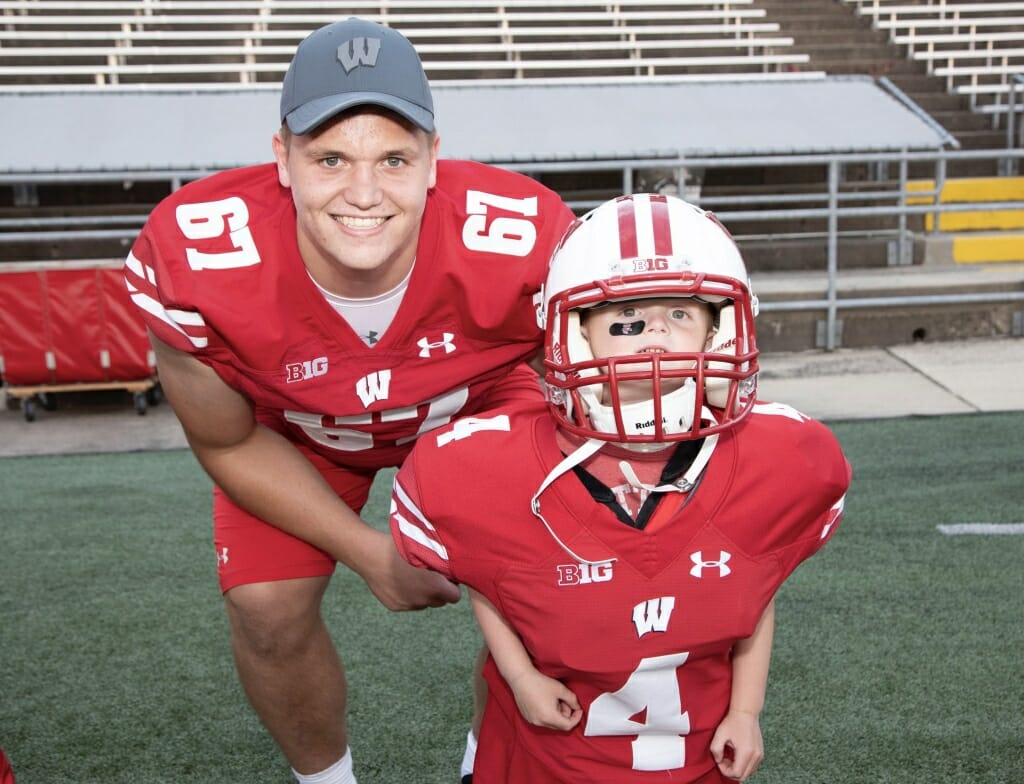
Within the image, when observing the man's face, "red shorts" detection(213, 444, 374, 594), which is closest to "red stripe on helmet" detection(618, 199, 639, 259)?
the man's face

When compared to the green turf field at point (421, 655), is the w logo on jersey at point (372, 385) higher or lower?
higher

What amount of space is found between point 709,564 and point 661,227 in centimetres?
50

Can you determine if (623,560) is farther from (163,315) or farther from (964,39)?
(964,39)

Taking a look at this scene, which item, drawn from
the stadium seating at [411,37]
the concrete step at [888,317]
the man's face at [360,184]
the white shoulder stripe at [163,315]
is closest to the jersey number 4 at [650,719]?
the man's face at [360,184]

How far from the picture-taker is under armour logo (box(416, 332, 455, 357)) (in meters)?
2.26

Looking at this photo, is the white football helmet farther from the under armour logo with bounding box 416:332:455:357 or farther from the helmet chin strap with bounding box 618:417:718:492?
the under armour logo with bounding box 416:332:455:357

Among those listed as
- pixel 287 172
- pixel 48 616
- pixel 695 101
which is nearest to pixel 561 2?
pixel 695 101

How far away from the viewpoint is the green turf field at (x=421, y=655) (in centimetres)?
278

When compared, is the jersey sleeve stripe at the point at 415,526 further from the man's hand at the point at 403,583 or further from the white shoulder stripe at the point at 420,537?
the man's hand at the point at 403,583

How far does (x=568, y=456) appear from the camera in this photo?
1.78 meters

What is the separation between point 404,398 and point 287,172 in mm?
469

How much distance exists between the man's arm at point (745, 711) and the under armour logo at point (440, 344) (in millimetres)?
768

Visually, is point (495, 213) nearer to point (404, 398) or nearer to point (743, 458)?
point (404, 398)

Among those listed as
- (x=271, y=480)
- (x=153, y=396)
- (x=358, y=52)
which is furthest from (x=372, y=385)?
(x=153, y=396)
